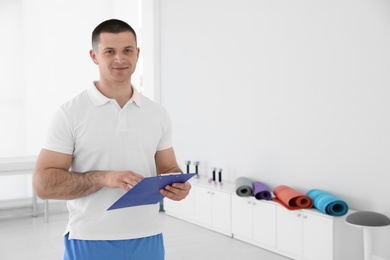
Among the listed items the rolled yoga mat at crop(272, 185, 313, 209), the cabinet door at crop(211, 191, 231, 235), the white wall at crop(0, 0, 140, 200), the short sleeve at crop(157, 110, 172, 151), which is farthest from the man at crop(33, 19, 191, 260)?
the white wall at crop(0, 0, 140, 200)

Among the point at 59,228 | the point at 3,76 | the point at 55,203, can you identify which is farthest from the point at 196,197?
the point at 3,76

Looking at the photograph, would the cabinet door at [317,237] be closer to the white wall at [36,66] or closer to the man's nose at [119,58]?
the man's nose at [119,58]

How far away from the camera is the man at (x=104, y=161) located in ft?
5.60

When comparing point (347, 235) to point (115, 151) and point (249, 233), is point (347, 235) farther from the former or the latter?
point (115, 151)

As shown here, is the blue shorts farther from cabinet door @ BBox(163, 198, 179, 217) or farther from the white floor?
cabinet door @ BBox(163, 198, 179, 217)

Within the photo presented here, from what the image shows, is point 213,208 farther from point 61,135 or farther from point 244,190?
point 61,135

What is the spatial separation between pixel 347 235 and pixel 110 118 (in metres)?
2.95

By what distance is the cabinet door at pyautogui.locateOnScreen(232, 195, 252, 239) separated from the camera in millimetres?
5012

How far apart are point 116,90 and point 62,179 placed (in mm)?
387

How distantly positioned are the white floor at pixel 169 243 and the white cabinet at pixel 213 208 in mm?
90

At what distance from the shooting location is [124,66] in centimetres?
176

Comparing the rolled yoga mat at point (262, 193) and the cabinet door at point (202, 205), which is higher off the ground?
the rolled yoga mat at point (262, 193)

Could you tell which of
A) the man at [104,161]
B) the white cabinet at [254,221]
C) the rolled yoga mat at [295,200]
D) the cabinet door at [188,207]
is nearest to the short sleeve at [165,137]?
the man at [104,161]

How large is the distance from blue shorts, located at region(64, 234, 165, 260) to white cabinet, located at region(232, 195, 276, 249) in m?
3.05
